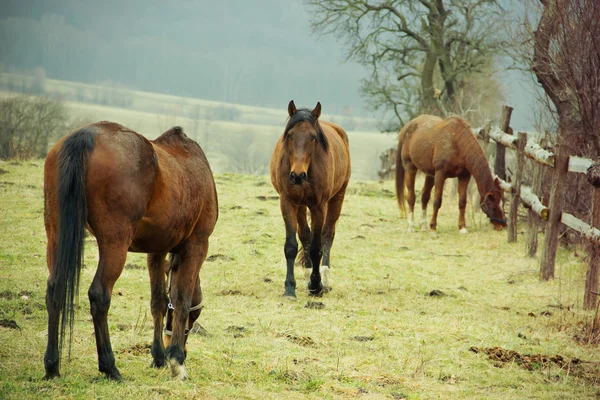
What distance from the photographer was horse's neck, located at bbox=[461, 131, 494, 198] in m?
12.7

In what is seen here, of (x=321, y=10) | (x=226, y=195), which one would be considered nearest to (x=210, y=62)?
(x=321, y=10)

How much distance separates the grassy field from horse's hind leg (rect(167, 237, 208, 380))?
4.7 inches

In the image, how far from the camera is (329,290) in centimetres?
798

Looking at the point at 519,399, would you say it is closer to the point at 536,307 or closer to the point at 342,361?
the point at 342,361

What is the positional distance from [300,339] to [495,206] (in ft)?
25.9

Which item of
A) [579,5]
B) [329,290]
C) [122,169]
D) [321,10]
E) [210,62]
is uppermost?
[210,62]

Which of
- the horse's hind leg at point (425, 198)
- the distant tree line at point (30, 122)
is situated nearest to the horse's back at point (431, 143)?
the horse's hind leg at point (425, 198)

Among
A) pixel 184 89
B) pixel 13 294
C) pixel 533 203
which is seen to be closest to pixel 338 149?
pixel 533 203

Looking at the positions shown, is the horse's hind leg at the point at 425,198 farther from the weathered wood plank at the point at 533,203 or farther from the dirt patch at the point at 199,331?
the dirt patch at the point at 199,331

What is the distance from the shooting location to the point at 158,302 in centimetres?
460

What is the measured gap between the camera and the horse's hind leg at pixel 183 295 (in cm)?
435

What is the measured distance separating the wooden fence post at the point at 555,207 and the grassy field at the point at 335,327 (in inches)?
10.7

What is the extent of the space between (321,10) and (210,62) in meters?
166

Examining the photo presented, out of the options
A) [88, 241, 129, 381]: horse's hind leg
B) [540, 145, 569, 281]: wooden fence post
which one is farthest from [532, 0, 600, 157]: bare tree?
[88, 241, 129, 381]: horse's hind leg
